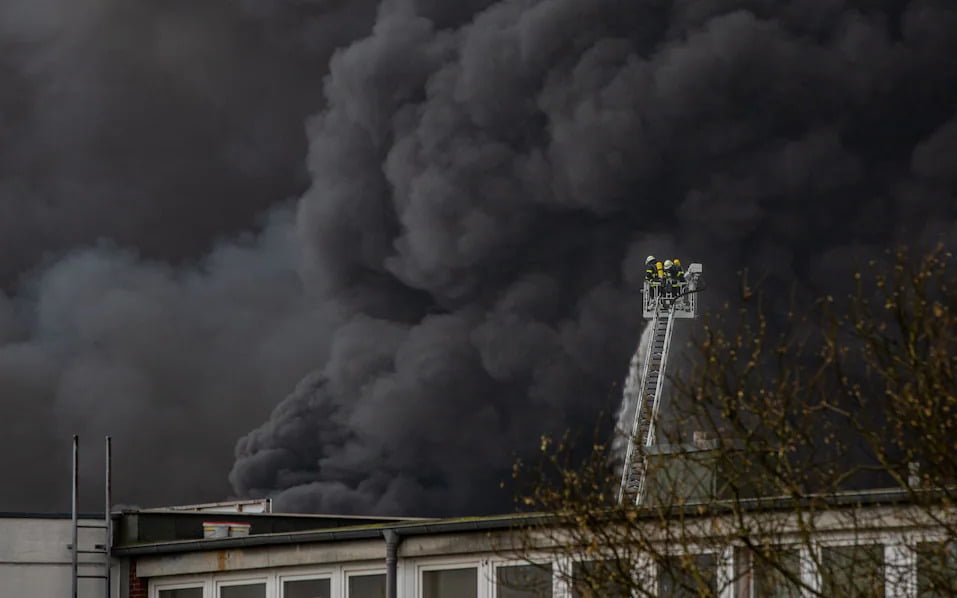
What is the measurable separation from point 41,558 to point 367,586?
18.7 feet

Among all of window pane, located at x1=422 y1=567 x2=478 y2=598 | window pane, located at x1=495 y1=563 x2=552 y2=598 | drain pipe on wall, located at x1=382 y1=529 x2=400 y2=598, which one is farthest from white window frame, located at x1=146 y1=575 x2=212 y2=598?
window pane, located at x1=495 y1=563 x2=552 y2=598

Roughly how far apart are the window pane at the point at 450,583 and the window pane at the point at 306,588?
172 cm

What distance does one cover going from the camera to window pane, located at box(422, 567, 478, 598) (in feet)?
70.4

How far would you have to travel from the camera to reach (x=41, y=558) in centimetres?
2523

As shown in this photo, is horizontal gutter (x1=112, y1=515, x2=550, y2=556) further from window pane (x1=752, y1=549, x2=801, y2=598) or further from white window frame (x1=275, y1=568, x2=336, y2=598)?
window pane (x1=752, y1=549, x2=801, y2=598)

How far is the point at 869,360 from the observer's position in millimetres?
13680

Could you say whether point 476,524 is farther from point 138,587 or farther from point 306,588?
point 138,587

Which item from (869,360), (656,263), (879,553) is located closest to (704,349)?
(869,360)

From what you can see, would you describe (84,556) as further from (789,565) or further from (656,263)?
(656,263)

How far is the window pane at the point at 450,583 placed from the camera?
70.4ft

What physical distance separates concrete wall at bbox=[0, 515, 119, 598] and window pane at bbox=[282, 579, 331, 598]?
3.37 metres

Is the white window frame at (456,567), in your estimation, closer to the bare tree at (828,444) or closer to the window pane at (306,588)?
the window pane at (306,588)

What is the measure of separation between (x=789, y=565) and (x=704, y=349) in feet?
14.7

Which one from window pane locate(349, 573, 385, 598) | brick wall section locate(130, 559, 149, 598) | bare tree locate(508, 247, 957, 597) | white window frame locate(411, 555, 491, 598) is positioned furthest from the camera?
brick wall section locate(130, 559, 149, 598)
